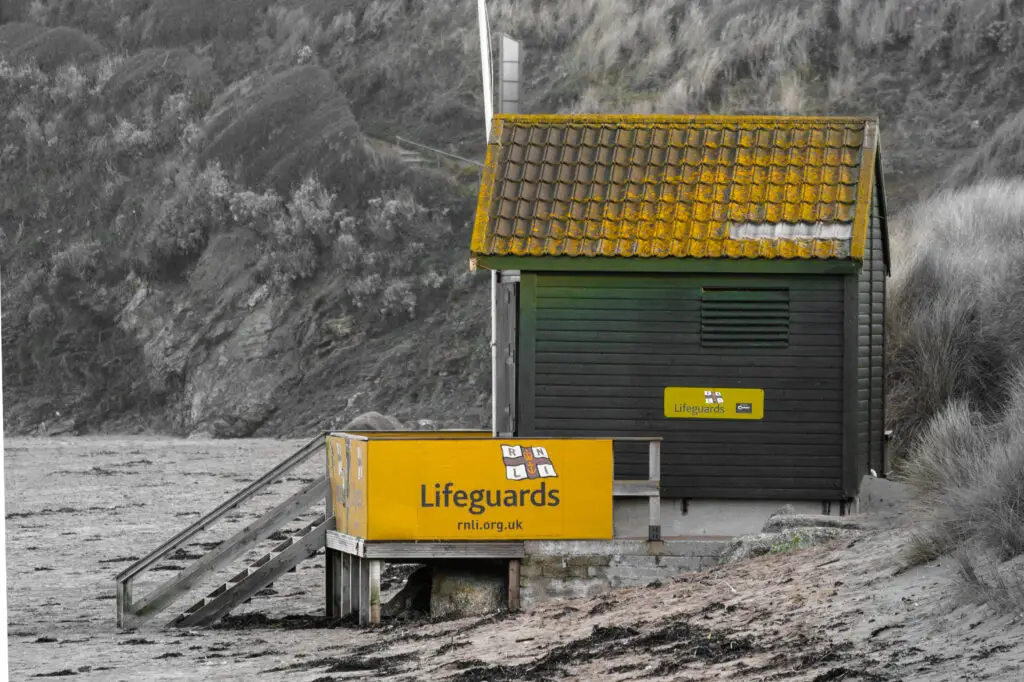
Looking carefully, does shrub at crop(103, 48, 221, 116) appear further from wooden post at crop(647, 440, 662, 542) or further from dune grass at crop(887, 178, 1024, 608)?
wooden post at crop(647, 440, 662, 542)

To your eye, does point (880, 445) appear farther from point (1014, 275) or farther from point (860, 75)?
point (860, 75)

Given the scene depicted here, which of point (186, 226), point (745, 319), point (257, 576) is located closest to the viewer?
point (745, 319)

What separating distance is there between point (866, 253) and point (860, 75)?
3497 centimetres

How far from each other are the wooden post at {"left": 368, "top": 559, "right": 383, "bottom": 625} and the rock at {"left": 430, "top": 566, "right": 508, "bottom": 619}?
1.71 ft

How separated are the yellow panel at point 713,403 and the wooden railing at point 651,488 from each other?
3.13 ft

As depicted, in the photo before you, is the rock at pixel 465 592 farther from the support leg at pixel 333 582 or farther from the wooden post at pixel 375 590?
the support leg at pixel 333 582

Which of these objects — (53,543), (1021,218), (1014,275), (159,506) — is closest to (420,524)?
(1014,275)

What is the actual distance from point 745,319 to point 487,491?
320cm

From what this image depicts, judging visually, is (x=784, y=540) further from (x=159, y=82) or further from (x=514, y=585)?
(x=159, y=82)

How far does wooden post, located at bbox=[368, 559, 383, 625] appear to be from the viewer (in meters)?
16.9

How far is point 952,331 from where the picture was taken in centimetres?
2358

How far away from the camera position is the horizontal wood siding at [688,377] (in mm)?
17547

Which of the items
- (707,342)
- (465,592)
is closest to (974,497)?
(707,342)

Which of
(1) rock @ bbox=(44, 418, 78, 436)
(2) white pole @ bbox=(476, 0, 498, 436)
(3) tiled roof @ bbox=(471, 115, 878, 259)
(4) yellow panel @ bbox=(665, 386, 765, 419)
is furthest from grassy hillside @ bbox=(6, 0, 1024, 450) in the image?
(4) yellow panel @ bbox=(665, 386, 765, 419)
